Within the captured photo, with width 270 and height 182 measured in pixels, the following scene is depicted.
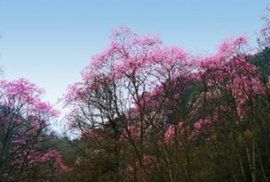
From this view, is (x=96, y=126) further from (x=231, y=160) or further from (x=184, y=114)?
(x=231, y=160)

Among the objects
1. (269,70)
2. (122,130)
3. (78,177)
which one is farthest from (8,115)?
(269,70)

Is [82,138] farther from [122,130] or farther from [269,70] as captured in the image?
[269,70]

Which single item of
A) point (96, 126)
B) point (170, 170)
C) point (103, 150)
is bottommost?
Answer: point (170, 170)

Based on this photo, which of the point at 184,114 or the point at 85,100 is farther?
the point at 85,100

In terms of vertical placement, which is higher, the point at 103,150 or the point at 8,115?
the point at 8,115

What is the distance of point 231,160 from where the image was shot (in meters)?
28.8

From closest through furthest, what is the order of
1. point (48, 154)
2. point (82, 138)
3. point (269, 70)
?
point (269, 70), point (82, 138), point (48, 154)

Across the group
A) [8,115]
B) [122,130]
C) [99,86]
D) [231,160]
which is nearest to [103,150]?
[122,130]

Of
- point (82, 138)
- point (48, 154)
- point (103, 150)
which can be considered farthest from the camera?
point (48, 154)

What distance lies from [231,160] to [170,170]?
4040 mm

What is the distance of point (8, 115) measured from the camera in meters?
29.5

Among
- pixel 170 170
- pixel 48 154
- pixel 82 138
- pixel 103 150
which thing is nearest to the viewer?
pixel 170 170

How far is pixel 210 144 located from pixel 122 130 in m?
6.57

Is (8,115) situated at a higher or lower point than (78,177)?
higher
